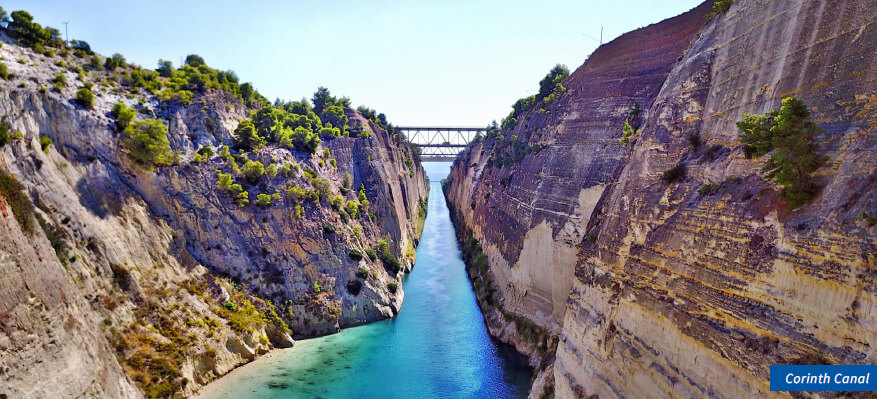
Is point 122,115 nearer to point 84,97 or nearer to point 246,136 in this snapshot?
point 84,97

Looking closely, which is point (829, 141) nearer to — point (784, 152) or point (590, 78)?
point (784, 152)

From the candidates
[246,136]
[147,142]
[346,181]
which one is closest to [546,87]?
[346,181]

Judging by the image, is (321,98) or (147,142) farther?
(321,98)

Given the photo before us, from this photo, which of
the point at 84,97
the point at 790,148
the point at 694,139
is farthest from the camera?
the point at 84,97

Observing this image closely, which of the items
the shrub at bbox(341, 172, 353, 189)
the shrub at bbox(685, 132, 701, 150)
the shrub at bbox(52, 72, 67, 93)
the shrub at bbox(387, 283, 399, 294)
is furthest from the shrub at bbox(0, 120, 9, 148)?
the shrub at bbox(685, 132, 701, 150)

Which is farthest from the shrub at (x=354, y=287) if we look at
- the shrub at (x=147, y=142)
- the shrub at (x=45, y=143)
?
the shrub at (x=45, y=143)

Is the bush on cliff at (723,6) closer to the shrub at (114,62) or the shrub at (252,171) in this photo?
the shrub at (252,171)

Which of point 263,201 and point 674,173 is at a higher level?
point 674,173
